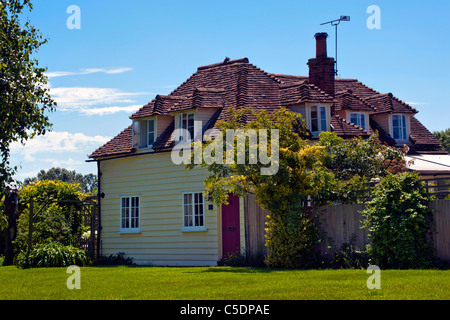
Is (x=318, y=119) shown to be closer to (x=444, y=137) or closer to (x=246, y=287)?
(x=246, y=287)

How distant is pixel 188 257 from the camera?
2331cm

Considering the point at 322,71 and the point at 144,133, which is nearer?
the point at 144,133

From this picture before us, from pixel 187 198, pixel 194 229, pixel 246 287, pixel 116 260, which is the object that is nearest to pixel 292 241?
pixel 246 287

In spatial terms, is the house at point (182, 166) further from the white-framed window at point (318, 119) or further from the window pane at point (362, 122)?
the window pane at point (362, 122)

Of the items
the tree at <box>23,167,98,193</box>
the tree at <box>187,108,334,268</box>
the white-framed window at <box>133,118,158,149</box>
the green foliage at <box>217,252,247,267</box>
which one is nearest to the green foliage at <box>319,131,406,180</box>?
the tree at <box>187,108,334,268</box>

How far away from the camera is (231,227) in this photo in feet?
73.2

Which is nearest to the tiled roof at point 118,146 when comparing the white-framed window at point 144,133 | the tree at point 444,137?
the white-framed window at point 144,133

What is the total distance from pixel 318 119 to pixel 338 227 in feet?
25.2

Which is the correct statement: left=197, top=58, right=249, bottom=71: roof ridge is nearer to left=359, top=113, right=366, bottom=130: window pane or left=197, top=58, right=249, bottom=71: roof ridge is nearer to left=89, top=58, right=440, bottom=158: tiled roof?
left=89, top=58, right=440, bottom=158: tiled roof

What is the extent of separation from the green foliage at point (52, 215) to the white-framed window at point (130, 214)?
192cm

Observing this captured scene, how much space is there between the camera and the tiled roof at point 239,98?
A: 955 inches

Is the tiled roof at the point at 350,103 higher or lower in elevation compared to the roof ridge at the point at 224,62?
Answer: lower

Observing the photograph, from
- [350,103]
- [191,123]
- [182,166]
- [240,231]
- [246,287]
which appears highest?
[350,103]
